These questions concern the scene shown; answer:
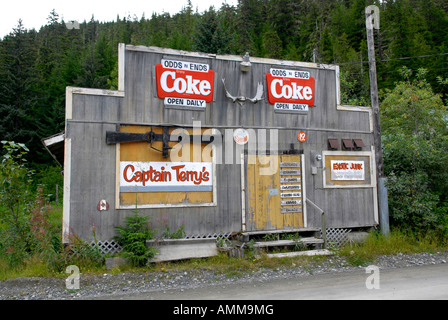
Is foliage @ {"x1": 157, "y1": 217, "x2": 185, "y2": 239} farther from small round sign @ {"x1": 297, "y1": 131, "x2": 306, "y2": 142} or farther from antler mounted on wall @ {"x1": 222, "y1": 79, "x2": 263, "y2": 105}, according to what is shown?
small round sign @ {"x1": 297, "y1": 131, "x2": 306, "y2": 142}

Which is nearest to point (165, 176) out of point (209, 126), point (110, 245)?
point (209, 126)

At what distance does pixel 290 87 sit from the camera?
10586 mm

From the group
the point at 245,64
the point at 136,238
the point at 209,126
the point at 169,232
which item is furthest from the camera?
the point at 245,64

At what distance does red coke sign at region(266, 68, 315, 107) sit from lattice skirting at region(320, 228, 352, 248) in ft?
13.1

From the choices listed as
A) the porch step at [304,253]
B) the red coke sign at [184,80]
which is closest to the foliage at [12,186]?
the red coke sign at [184,80]

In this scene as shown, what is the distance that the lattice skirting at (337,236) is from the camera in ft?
34.7

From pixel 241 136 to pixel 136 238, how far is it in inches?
161

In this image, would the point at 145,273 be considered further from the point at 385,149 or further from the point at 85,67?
the point at 85,67

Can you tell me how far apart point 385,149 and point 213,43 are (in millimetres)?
22480

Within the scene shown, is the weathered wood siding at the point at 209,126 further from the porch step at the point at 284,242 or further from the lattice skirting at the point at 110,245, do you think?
the porch step at the point at 284,242

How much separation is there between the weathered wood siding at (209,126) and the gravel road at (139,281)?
58.8 inches

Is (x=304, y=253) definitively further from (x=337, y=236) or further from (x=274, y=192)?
(x=337, y=236)

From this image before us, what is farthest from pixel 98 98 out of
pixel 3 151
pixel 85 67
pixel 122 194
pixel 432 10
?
pixel 432 10

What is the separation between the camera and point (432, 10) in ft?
158
